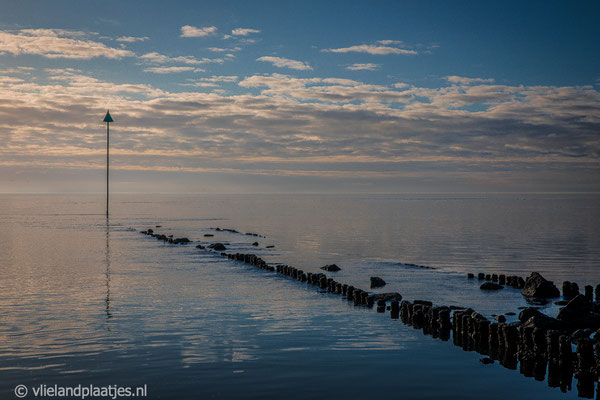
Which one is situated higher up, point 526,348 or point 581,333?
point 581,333

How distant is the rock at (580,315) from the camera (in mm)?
21281

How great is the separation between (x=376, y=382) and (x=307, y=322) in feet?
24.0

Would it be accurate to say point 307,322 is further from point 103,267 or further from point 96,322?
point 103,267

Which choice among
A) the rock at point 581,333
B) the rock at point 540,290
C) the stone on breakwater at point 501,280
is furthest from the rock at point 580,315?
the stone on breakwater at point 501,280

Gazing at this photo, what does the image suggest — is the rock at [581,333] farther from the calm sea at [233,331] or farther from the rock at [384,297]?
the rock at [384,297]

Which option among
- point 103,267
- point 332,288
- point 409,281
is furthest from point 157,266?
point 409,281

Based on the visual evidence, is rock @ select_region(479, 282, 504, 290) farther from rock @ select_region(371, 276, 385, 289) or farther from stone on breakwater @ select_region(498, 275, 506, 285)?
rock @ select_region(371, 276, 385, 289)

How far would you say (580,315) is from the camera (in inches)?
858

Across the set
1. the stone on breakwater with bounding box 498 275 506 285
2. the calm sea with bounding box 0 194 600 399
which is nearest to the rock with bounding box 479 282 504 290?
the calm sea with bounding box 0 194 600 399

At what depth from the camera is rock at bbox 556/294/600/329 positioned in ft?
69.8

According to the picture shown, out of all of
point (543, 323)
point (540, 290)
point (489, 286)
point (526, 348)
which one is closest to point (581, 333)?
point (543, 323)

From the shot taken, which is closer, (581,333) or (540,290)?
(581,333)

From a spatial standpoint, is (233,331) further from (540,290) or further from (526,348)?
(540,290)

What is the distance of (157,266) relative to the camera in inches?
1581
